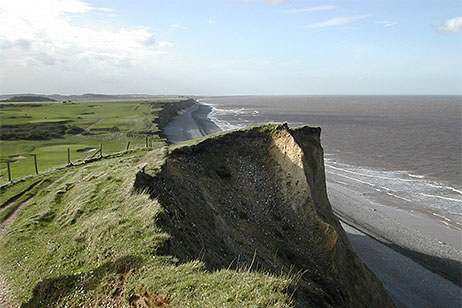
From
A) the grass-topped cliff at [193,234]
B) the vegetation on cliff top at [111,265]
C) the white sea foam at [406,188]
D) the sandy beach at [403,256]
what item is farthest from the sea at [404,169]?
the vegetation on cliff top at [111,265]

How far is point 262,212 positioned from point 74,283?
12.7 m

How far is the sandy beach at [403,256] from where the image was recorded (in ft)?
72.0

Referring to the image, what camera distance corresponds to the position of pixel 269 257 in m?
15.0

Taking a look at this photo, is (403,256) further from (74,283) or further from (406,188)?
(74,283)

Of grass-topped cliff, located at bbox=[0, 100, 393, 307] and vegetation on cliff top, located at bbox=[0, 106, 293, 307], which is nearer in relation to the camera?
vegetation on cliff top, located at bbox=[0, 106, 293, 307]

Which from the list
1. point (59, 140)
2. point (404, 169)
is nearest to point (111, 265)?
point (404, 169)

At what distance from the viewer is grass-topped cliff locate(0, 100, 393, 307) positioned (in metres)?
7.70

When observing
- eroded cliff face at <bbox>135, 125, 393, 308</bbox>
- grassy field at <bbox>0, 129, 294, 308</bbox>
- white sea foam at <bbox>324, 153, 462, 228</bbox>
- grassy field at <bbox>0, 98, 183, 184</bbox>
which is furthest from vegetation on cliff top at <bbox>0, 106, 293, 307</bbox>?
white sea foam at <bbox>324, 153, 462, 228</bbox>

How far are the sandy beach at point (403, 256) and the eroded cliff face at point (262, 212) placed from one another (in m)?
5.42

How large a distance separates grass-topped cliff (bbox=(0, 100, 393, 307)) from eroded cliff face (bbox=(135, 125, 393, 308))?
0.08 metres

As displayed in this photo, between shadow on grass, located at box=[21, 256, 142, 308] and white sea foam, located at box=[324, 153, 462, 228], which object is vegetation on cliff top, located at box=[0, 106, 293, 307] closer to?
shadow on grass, located at box=[21, 256, 142, 308]

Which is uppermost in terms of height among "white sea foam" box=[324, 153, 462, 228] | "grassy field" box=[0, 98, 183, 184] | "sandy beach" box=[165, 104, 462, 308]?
"grassy field" box=[0, 98, 183, 184]

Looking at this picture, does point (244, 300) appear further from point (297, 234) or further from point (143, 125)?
point (143, 125)

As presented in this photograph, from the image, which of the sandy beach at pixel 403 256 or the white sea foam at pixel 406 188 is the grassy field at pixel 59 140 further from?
the white sea foam at pixel 406 188
